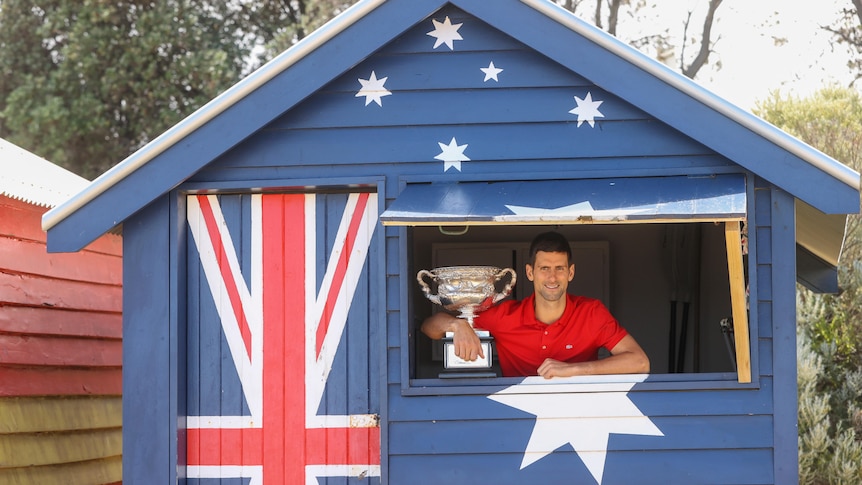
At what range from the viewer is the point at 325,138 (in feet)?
19.3

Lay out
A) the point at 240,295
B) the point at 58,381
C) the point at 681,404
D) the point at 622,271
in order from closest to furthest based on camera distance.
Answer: the point at 681,404 → the point at 240,295 → the point at 58,381 → the point at 622,271

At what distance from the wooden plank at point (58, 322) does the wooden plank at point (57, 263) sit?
0.25m

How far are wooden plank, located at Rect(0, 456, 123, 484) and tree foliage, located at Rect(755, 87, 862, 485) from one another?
600 centimetres

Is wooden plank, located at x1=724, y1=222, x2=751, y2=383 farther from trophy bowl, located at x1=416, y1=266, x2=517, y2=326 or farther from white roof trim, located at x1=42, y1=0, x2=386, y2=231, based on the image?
white roof trim, located at x1=42, y1=0, x2=386, y2=231

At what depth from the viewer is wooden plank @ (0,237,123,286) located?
23.9ft

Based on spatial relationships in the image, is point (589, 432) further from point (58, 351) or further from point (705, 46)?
point (705, 46)

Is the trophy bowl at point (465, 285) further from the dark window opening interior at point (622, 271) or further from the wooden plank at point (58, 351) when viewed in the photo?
the wooden plank at point (58, 351)

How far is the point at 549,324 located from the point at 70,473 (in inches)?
149

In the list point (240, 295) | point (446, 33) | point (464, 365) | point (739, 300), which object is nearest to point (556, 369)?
point (464, 365)

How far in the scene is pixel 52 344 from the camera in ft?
25.5

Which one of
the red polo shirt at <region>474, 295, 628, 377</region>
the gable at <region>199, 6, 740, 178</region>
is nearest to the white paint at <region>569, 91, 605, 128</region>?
the gable at <region>199, 6, 740, 178</region>

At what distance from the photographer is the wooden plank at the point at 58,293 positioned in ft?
23.8

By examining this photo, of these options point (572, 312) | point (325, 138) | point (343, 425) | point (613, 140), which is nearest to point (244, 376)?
point (343, 425)

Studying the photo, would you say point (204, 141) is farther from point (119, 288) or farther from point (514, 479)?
point (119, 288)
